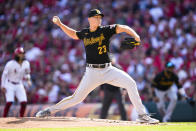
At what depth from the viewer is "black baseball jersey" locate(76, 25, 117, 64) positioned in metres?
7.79

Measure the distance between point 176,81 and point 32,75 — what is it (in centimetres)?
658

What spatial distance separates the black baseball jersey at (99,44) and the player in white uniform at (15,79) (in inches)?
145

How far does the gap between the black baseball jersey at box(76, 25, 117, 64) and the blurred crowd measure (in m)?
5.19

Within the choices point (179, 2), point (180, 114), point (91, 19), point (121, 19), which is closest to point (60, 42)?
point (121, 19)

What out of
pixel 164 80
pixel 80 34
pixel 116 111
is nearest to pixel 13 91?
pixel 80 34

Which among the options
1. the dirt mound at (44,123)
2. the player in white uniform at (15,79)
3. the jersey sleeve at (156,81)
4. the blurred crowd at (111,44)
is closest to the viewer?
the dirt mound at (44,123)

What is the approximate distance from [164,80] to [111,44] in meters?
4.04

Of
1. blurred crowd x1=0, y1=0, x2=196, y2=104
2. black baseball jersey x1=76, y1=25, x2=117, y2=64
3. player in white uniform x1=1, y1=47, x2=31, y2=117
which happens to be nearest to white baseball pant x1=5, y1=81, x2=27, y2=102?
player in white uniform x1=1, y1=47, x2=31, y2=117

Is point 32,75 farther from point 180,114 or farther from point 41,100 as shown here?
point 180,114

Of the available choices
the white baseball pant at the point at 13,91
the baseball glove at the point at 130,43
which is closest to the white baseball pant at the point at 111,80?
the baseball glove at the point at 130,43

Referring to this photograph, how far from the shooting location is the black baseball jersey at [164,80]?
42.4 feet

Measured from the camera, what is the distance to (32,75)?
16562mm

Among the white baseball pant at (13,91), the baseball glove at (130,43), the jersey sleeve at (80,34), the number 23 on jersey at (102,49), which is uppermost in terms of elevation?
the jersey sleeve at (80,34)

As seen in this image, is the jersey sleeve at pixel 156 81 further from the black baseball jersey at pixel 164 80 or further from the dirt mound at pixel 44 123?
the dirt mound at pixel 44 123
